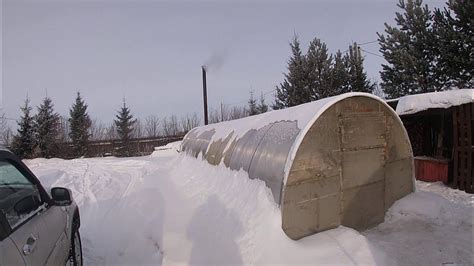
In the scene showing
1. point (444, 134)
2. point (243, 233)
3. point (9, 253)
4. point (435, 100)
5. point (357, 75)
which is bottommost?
point (243, 233)

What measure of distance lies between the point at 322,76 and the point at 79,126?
18.9m

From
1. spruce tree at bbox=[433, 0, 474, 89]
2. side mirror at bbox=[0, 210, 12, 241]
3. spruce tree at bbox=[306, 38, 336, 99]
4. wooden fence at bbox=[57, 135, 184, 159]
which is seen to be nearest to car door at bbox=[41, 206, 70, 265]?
side mirror at bbox=[0, 210, 12, 241]

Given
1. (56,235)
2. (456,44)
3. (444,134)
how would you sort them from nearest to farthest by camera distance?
(56,235), (444,134), (456,44)

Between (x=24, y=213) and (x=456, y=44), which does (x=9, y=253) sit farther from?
(x=456, y=44)

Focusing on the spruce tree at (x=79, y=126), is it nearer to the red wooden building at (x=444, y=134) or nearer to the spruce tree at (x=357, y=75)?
the spruce tree at (x=357, y=75)

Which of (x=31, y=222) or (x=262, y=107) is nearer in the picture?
(x=31, y=222)

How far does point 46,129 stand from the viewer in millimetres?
26344

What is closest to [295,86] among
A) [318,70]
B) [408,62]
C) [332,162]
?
[318,70]

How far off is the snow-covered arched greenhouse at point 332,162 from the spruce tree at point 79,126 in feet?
77.5

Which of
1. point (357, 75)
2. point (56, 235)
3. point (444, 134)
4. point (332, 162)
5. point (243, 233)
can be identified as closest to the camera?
point (56, 235)

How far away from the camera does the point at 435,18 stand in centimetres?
1902

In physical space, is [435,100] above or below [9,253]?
above

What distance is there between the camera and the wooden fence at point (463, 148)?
882 centimetres

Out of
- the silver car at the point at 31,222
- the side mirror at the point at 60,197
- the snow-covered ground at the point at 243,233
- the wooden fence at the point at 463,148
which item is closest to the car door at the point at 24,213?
the silver car at the point at 31,222
